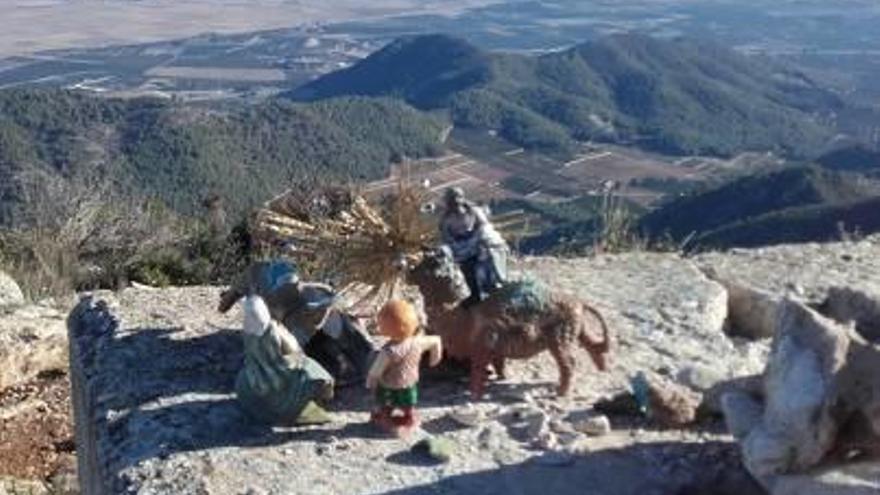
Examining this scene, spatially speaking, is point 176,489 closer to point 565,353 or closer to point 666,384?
point 565,353

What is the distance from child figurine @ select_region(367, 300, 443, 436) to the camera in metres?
5.39

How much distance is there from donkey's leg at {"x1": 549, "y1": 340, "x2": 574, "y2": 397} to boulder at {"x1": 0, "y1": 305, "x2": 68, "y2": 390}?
4.73 m

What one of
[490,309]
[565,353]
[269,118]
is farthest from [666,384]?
[269,118]

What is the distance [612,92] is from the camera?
99875 mm

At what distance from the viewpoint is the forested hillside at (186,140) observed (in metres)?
48.5

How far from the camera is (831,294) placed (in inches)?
195

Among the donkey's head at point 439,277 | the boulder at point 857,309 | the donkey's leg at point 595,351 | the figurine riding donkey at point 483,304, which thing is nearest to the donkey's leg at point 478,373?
the figurine riding donkey at point 483,304

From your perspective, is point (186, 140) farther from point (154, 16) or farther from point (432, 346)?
point (154, 16)

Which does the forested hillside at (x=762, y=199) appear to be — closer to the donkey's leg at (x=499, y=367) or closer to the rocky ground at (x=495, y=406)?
the rocky ground at (x=495, y=406)

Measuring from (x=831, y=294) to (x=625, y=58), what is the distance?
98.5 m

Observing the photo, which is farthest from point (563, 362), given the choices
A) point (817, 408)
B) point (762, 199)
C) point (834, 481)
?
point (762, 199)

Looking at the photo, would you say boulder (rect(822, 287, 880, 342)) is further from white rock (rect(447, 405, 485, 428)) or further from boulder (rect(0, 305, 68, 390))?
boulder (rect(0, 305, 68, 390))

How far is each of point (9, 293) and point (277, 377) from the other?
19.6ft

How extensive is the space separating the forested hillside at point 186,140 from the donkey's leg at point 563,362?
37.2 meters
